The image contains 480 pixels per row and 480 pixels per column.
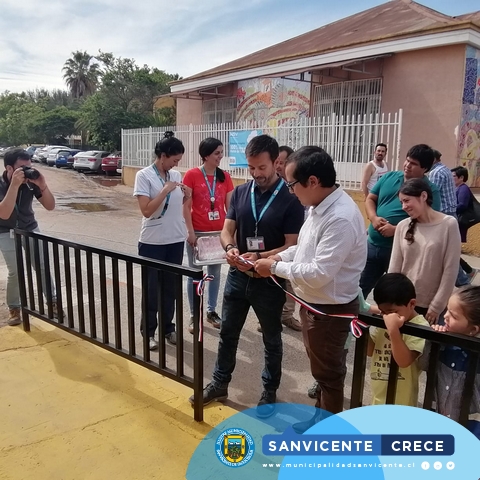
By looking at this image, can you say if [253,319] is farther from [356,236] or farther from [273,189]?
[356,236]

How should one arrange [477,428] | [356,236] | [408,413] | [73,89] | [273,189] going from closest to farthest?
[408,413]
[477,428]
[356,236]
[273,189]
[73,89]

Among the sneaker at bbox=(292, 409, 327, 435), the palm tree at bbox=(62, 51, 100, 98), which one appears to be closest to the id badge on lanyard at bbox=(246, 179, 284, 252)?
the sneaker at bbox=(292, 409, 327, 435)

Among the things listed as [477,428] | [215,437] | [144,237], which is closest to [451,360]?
[477,428]

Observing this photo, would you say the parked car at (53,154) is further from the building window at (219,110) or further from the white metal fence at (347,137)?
the white metal fence at (347,137)

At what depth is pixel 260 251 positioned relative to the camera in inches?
111

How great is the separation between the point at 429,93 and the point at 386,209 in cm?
823

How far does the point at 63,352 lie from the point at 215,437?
168 centimetres

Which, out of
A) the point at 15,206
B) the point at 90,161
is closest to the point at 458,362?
the point at 15,206

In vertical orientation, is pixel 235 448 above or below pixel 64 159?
below

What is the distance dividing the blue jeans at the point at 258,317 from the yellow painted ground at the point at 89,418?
32 centimetres

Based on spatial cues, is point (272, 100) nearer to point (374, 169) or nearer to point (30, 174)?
point (374, 169)

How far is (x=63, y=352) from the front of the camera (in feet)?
11.9

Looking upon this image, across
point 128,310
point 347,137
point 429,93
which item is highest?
point 429,93

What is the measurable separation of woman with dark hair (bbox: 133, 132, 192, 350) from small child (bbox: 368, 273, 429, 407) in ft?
5.83
